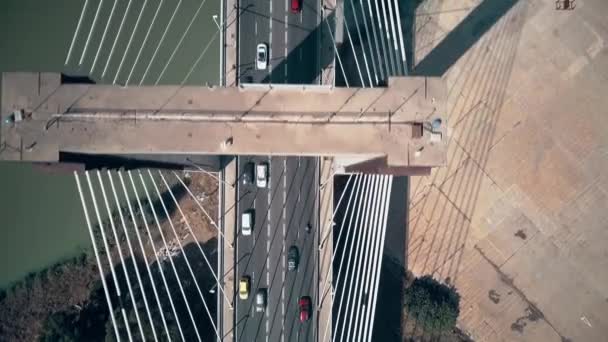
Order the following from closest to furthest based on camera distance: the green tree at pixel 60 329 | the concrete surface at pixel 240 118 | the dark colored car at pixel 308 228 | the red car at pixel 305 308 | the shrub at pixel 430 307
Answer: the concrete surface at pixel 240 118
the red car at pixel 305 308
the dark colored car at pixel 308 228
the green tree at pixel 60 329
the shrub at pixel 430 307

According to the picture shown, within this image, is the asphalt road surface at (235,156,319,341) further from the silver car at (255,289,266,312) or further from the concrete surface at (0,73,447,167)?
the concrete surface at (0,73,447,167)

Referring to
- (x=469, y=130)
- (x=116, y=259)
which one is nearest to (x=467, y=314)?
(x=469, y=130)

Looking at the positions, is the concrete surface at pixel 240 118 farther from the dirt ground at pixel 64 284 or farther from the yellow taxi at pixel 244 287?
the dirt ground at pixel 64 284

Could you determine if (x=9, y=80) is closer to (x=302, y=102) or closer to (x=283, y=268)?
(x=302, y=102)

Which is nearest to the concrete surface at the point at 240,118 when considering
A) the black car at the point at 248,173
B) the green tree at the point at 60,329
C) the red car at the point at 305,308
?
the black car at the point at 248,173

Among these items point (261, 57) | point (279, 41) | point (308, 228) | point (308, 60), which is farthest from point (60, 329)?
point (308, 60)

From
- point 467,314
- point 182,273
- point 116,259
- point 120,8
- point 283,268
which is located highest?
point 120,8

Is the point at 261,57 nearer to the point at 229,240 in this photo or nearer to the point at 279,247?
the point at 229,240
